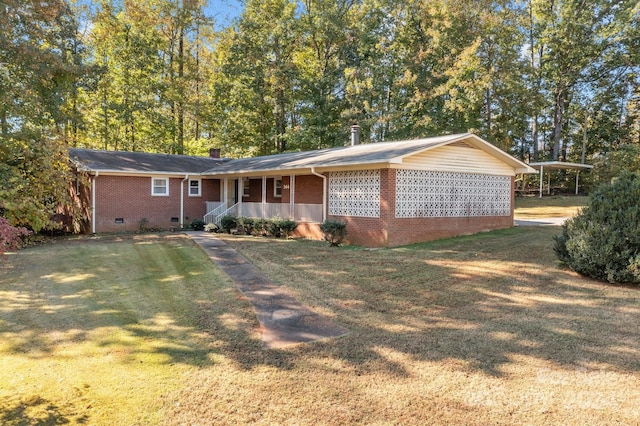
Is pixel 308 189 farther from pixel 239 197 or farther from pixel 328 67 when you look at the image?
pixel 328 67

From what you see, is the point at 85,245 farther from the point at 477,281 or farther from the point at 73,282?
the point at 477,281

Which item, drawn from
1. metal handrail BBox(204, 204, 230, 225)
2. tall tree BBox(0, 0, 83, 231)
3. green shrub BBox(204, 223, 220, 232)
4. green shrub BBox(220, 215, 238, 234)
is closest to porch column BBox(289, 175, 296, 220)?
green shrub BBox(220, 215, 238, 234)

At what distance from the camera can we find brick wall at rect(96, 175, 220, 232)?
1783 centimetres

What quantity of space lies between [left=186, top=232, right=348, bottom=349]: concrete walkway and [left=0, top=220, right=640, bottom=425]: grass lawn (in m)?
0.21

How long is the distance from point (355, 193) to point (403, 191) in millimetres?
1586

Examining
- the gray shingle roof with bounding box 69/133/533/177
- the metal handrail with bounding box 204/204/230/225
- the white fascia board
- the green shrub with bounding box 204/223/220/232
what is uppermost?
the gray shingle roof with bounding box 69/133/533/177

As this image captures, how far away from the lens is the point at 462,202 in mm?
15055

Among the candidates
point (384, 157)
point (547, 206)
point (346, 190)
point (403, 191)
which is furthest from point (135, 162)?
point (547, 206)

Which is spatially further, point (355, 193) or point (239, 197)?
point (239, 197)

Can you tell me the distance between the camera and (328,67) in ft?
100

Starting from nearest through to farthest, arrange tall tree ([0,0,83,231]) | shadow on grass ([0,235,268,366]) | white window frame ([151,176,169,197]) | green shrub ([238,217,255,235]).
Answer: shadow on grass ([0,235,268,366]) < tall tree ([0,0,83,231]) < green shrub ([238,217,255,235]) < white window frame ([151,176,169,197])

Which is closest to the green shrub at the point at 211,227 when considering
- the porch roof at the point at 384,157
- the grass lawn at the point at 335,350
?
the porch roof at the point at 384,157

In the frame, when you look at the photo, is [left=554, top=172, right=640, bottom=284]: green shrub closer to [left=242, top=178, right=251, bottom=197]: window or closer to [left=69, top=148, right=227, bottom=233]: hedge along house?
[left=242, top=178, right=251, bottom=197]: window

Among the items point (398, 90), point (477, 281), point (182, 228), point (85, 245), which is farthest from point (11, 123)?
point (398, 90)
